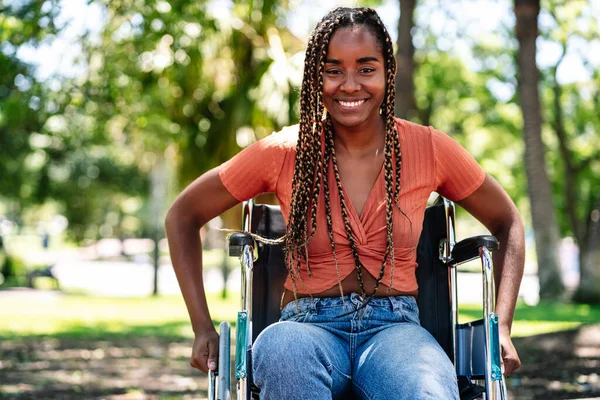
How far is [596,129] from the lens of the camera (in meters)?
20.8

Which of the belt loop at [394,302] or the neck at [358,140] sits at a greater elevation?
the neck at [358,140]

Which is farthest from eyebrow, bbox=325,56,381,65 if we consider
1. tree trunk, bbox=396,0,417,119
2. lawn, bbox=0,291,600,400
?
tree trunk, bbox=396,0,417,119

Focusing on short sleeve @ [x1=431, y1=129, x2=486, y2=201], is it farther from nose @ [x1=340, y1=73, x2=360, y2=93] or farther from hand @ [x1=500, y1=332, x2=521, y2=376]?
hand @ [x1=500, y1=332, x2=521, y2=376]

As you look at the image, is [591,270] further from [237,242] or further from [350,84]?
[237,242]

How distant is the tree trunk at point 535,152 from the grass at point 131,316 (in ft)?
2.72

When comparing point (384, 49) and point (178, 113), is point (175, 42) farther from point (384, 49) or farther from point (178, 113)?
point (178, 113)

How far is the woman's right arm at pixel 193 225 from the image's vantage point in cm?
299

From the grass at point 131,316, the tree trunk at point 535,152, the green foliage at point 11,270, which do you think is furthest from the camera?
the green foliage at point 11,270

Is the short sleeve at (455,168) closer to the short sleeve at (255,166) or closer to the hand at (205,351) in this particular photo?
the short sleeve at (255,166)

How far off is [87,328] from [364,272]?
27.3 ft

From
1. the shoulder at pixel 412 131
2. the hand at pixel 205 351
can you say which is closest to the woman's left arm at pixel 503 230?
the shoulder at pixel 412 131

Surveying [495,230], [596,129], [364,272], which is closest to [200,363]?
[364,272]

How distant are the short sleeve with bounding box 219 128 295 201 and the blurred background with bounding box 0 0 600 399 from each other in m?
0.29

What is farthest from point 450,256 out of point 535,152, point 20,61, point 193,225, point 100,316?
point 535,152
